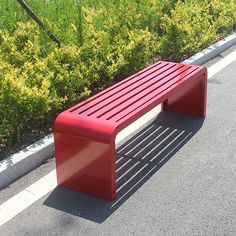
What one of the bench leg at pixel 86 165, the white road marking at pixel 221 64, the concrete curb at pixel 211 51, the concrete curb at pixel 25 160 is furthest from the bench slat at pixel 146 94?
the concrete curb at pixel 211 51

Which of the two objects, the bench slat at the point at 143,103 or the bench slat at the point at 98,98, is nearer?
the bench slat at the point at 143,103

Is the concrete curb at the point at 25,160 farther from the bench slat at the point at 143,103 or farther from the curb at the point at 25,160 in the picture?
the bench slat at the point at 143,103

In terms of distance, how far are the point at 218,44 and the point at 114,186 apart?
4.54 metres

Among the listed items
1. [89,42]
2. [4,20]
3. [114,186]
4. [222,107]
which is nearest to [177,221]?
[114,186]

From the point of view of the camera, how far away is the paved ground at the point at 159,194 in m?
3.47

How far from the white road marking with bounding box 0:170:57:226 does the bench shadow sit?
0.09 m

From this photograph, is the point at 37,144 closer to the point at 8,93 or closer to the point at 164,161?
the point at 8,93

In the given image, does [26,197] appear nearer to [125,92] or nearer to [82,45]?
[125,92]

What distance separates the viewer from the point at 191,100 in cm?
528

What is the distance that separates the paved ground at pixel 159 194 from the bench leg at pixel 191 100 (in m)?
0.23

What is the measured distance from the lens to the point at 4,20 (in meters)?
6.18

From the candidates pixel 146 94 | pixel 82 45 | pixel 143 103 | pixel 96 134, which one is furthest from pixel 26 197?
pixel 82 45

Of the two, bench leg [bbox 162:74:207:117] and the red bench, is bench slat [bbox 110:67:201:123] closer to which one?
the red bench

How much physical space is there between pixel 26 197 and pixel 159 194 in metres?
1.05
